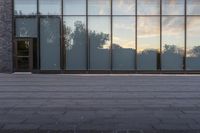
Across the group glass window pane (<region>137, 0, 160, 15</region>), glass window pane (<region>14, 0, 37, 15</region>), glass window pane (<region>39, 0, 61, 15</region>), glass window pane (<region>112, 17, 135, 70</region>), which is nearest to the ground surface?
glass window pane (<region>112, 17, 135, 70</region>)

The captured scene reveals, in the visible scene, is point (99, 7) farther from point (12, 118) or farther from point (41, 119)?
point (41, 119)

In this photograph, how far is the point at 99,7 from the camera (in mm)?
36094

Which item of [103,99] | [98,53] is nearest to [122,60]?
[98,53]

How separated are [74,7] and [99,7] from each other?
5.71 feet

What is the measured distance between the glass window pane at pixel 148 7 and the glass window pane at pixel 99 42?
2.40 m

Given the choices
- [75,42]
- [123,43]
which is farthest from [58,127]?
[123,43]

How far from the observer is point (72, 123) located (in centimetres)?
1189

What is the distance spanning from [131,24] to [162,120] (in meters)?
24.2

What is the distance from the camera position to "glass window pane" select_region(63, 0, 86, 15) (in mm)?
36000

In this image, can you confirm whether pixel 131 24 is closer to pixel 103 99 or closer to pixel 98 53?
pixel 98 53

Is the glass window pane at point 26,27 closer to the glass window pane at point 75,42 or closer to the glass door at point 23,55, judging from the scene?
the glass door at point 23,55

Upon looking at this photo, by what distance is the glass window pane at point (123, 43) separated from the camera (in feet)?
119

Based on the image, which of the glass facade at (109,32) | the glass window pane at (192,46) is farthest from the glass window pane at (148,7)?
the glass window pane at (192,46)

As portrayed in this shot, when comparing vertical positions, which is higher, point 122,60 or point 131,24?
point 131,24
